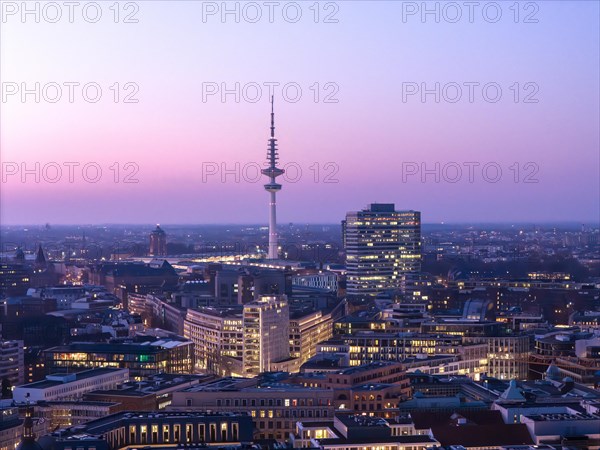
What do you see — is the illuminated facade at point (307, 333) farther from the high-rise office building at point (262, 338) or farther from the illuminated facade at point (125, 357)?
the illuminated facade at point (125, 357)

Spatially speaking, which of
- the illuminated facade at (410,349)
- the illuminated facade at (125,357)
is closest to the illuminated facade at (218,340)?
the illuminated facade at (125,357)

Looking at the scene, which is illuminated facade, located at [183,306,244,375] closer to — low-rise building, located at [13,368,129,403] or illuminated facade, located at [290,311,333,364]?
illuminated facade, located at [290,311,333,364]

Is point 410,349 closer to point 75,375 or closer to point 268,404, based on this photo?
point 75,375

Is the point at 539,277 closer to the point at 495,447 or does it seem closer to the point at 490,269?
the point at 490,269

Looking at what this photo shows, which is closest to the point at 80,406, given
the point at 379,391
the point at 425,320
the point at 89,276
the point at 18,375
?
the point at 379,391

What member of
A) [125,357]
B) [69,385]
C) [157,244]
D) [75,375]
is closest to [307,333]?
[125,357]

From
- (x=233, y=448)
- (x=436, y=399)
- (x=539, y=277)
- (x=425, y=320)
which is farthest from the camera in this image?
(x=539, y=277)
